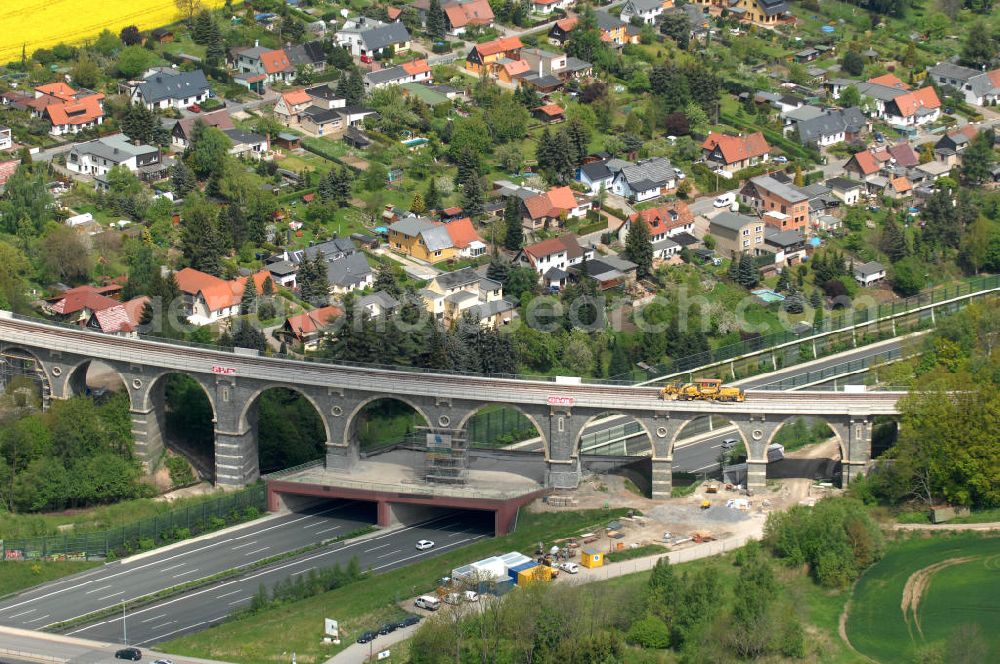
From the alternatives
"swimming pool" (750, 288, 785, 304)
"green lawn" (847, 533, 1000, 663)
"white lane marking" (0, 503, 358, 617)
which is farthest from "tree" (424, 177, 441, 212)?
"green lawn" (847, 533, 1000, 663)

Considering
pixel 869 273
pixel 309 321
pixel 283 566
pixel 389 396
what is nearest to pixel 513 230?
pixel 309 321

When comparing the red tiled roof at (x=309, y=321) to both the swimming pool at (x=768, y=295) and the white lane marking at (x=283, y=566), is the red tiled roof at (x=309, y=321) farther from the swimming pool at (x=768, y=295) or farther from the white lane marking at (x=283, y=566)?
the swimming pool at (x=768, y=295)

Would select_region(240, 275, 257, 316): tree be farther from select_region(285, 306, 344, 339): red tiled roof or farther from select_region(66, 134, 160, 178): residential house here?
select_region(66, 134, 160, 178): residential house

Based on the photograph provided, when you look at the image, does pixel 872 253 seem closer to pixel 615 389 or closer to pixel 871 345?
pixel 871 345

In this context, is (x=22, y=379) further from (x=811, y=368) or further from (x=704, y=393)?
(x=811, y=368)

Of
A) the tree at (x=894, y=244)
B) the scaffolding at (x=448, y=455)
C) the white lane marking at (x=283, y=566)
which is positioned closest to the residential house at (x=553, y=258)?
the tree at (x=894, y=244)
